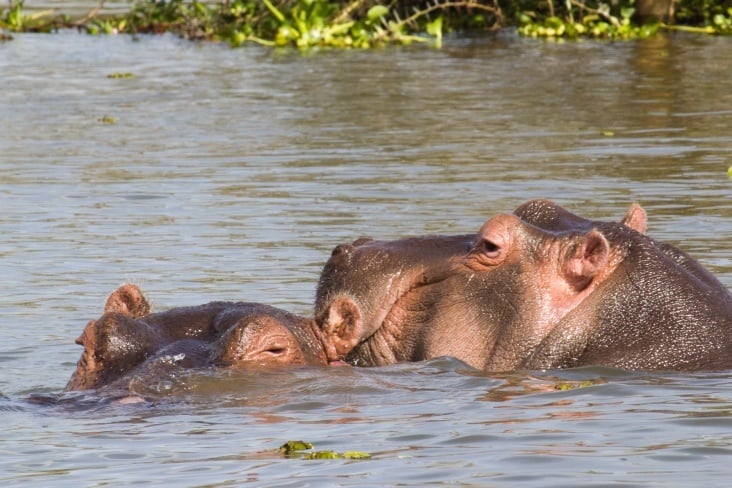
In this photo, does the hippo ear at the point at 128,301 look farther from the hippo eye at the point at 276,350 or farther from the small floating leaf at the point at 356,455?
the small floating leaf at the point at 356,455

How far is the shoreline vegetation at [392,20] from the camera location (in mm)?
24000

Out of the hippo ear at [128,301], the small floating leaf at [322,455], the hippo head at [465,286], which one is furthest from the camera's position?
the hippo ear at [128,301]

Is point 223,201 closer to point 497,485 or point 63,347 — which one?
point 63,347

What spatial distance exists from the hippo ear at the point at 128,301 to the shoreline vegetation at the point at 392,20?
18009 mm

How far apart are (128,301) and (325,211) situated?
193 inches

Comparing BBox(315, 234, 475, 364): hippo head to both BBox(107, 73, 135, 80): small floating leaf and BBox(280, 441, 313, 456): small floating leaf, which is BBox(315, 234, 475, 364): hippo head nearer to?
BBox(280, 441, 313, 456): small floating leaf

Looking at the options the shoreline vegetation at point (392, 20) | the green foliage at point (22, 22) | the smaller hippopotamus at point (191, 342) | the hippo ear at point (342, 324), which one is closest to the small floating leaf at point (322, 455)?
the smaller hippopotamus at point (191, 342)

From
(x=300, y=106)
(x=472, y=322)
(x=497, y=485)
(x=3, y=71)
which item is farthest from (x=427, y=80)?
(x=497, y=485)

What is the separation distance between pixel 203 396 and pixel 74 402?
44 cm

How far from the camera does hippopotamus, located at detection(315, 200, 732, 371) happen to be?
18.6 ft

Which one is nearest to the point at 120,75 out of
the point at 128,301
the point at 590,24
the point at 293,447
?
the point at 590,24

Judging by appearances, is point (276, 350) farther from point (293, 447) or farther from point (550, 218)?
point (550, 218)

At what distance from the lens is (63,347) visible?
7.37m

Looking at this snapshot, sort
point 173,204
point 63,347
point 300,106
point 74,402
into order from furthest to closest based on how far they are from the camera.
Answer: point 300,106 < point 173,204 < point 63,347 < point 74,402
